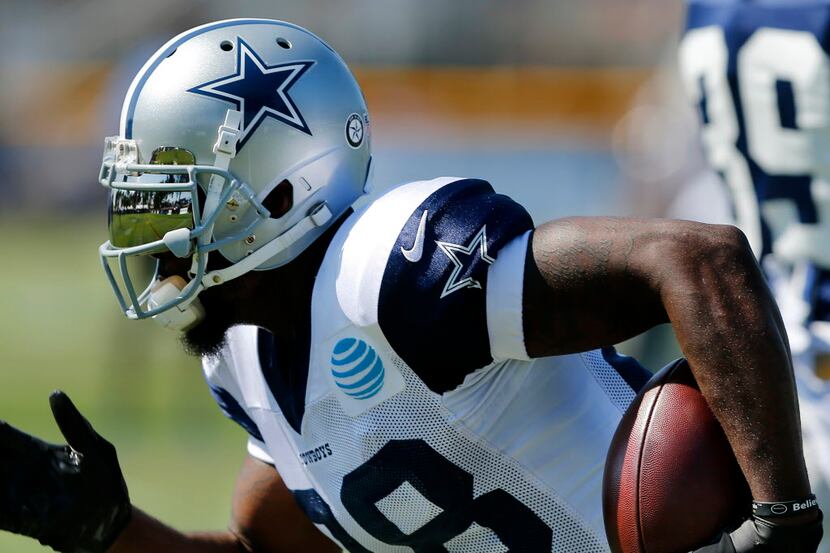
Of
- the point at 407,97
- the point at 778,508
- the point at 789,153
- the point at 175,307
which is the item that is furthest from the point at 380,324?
the point at 407,97

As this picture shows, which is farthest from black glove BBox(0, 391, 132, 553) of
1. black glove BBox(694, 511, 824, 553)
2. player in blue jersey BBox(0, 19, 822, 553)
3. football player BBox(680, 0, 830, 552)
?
football player BBox(680, 0, 830, 552)

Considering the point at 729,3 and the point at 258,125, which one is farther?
the point at 729,3

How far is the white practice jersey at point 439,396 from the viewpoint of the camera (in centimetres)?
164

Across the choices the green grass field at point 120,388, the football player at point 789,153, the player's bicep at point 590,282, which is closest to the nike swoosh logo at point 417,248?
the player's bicep at point 590,282

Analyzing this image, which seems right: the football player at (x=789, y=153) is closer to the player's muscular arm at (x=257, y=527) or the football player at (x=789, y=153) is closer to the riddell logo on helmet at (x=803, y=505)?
the player's muscular arm at (x=257, y=527)

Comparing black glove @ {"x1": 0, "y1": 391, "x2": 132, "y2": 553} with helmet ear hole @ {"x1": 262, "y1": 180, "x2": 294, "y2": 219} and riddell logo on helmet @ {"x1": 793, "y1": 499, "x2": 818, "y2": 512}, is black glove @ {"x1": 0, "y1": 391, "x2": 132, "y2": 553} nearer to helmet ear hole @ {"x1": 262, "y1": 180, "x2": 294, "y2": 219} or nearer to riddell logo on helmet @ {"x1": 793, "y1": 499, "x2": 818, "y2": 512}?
helmet ear hole @ {"x1": 262, "y1": 180, "x2": 294, "y2": 219}

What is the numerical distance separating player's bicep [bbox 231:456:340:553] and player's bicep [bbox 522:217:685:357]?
0.79 meters

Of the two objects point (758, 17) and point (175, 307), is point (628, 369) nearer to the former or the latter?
point (175, 307)

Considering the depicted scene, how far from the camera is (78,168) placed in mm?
11617

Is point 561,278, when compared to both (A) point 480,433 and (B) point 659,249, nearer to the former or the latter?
(B) point 659,249

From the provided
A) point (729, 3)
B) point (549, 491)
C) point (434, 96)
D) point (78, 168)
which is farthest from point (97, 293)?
point (549, 491)

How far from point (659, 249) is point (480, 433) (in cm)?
45

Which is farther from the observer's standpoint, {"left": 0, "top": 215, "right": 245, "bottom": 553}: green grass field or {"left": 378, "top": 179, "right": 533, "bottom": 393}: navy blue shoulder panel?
{"left": 0, "top": 215, "right": 245, "bottom": 553}: green grass field

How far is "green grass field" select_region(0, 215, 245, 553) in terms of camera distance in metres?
4.59
